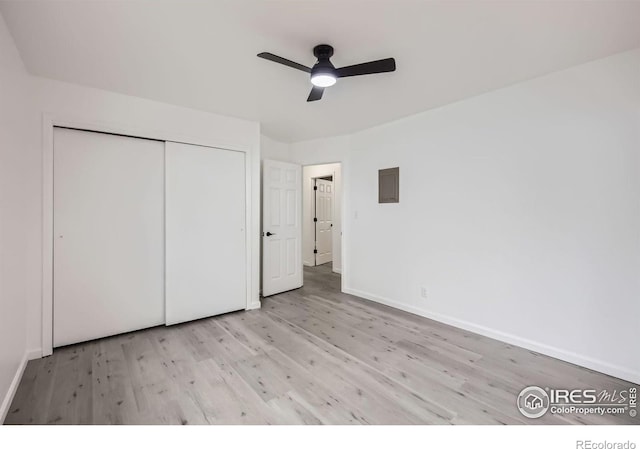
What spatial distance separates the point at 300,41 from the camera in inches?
80.1

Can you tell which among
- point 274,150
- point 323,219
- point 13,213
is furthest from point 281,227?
point 13,213

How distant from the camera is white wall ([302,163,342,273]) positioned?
5.88 meters

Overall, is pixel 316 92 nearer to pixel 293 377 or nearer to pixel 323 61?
pixel 323 61

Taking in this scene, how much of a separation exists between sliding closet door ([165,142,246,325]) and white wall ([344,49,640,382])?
201 centimetres

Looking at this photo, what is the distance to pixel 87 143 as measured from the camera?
2686mm

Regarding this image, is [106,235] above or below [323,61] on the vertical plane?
below

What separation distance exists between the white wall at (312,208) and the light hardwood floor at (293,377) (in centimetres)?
283

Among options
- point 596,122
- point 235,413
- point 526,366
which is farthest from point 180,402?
point 596,122

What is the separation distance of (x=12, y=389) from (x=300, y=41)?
3.12 m

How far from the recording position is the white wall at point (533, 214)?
2.13 meters

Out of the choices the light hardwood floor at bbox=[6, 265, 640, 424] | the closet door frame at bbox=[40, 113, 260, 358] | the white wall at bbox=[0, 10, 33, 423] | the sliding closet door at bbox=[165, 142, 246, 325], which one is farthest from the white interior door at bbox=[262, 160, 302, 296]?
the white wall at bbox=[0, 10, 33, 423]

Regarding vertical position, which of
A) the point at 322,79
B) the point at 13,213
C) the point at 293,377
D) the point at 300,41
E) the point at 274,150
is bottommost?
the point at 293,377
